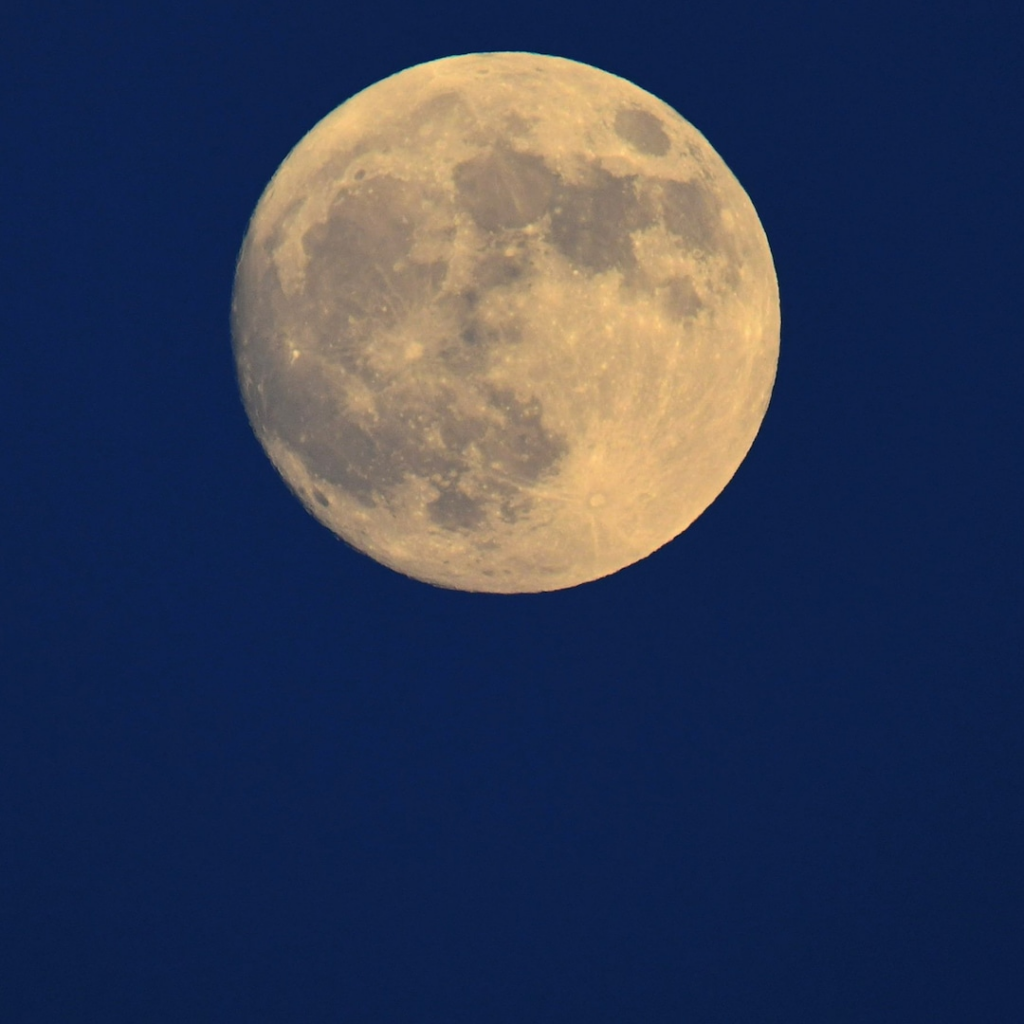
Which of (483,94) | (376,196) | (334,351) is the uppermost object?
(483,94)

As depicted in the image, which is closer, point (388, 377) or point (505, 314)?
point (505, 314)

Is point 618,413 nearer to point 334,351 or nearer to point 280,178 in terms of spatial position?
point 334,351

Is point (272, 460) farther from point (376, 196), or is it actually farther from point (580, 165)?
point (580, 165)

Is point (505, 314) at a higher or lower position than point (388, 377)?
higher

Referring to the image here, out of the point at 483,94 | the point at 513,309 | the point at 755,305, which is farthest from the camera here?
the point at 755,305

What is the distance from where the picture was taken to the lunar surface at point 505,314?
22.4 ft

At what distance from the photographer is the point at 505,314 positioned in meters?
6.78

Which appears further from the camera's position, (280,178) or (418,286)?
(280,178)

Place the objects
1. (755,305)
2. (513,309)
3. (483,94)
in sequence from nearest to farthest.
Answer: (513,309) < (483,94) < (755,305)

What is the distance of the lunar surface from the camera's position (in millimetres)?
6828

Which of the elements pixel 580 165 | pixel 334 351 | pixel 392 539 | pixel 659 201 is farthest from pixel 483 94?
pixel 392 539

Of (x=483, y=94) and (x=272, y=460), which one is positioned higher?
(x=483, y=94)

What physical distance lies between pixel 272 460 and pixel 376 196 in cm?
245

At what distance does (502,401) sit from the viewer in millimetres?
6949
